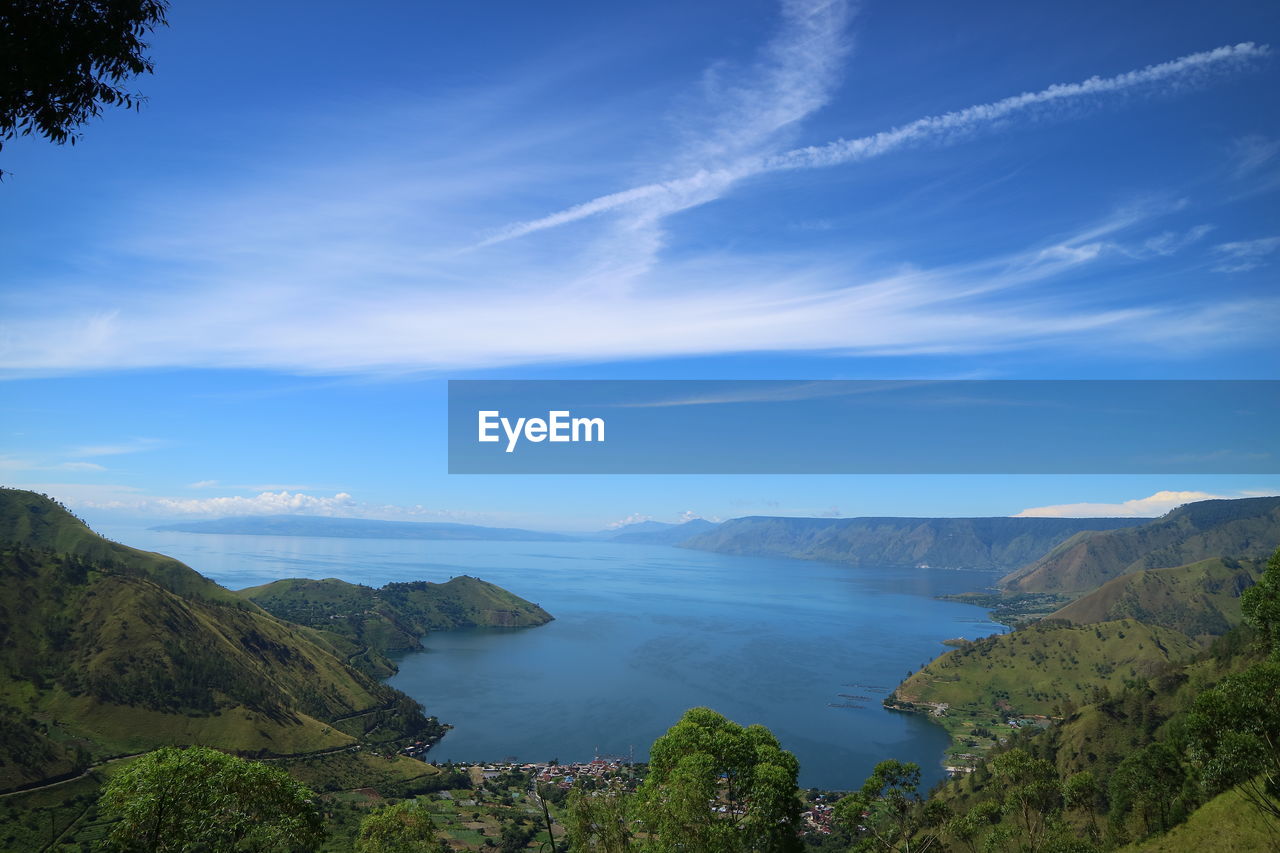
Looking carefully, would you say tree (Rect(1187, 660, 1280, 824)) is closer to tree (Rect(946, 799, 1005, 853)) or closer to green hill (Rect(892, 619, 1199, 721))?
tree (Rect(946, 799, 1005, 853))

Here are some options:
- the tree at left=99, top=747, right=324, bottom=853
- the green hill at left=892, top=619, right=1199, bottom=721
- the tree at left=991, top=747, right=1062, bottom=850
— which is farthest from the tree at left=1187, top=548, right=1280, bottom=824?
the green hill at left=892, top=619, right=1199, bottom=721

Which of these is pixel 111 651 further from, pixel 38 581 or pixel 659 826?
pixel 659 826

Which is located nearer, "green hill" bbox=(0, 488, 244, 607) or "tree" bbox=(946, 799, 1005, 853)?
"tree" bbox=(946, 799, 1005, 853)

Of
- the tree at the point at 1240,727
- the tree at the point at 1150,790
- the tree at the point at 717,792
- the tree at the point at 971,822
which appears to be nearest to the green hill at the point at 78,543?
the tree at the point at 717,792

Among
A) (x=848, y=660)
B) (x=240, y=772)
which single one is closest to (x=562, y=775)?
(x=240, y=772)

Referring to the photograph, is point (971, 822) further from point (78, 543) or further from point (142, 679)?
point (78, 543)

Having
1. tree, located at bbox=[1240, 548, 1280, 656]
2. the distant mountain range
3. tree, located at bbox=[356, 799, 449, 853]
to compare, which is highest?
tree, located at bbox=[1240, 548, 1280, 656]
